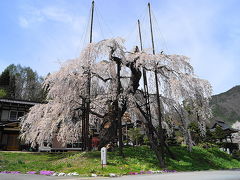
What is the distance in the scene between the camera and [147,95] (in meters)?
16.9

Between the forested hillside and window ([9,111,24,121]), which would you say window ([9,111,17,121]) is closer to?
window ([9,111,24,121])

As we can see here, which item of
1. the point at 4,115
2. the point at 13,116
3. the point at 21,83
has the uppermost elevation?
the point at 21,83

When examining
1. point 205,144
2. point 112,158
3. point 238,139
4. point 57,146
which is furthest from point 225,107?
point 112,158

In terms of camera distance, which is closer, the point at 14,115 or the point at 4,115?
the point at 4,115

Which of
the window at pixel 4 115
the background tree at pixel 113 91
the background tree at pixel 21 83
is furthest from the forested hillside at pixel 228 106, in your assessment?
the window at pixel 4 115

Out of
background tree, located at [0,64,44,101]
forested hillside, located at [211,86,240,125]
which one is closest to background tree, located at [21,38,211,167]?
background tree, located at [0,64,44,101]

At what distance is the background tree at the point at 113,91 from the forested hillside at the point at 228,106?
313ft

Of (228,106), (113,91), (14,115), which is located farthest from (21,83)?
(228,106)

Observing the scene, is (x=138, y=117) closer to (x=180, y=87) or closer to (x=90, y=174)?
(x=180, y=87)

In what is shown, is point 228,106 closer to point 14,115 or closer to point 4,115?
point 14,115

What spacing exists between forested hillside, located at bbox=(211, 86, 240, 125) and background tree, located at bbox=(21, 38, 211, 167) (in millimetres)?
95384

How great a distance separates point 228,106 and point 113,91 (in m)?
116

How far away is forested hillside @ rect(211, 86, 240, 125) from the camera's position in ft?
341

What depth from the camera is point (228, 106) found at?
372ft
